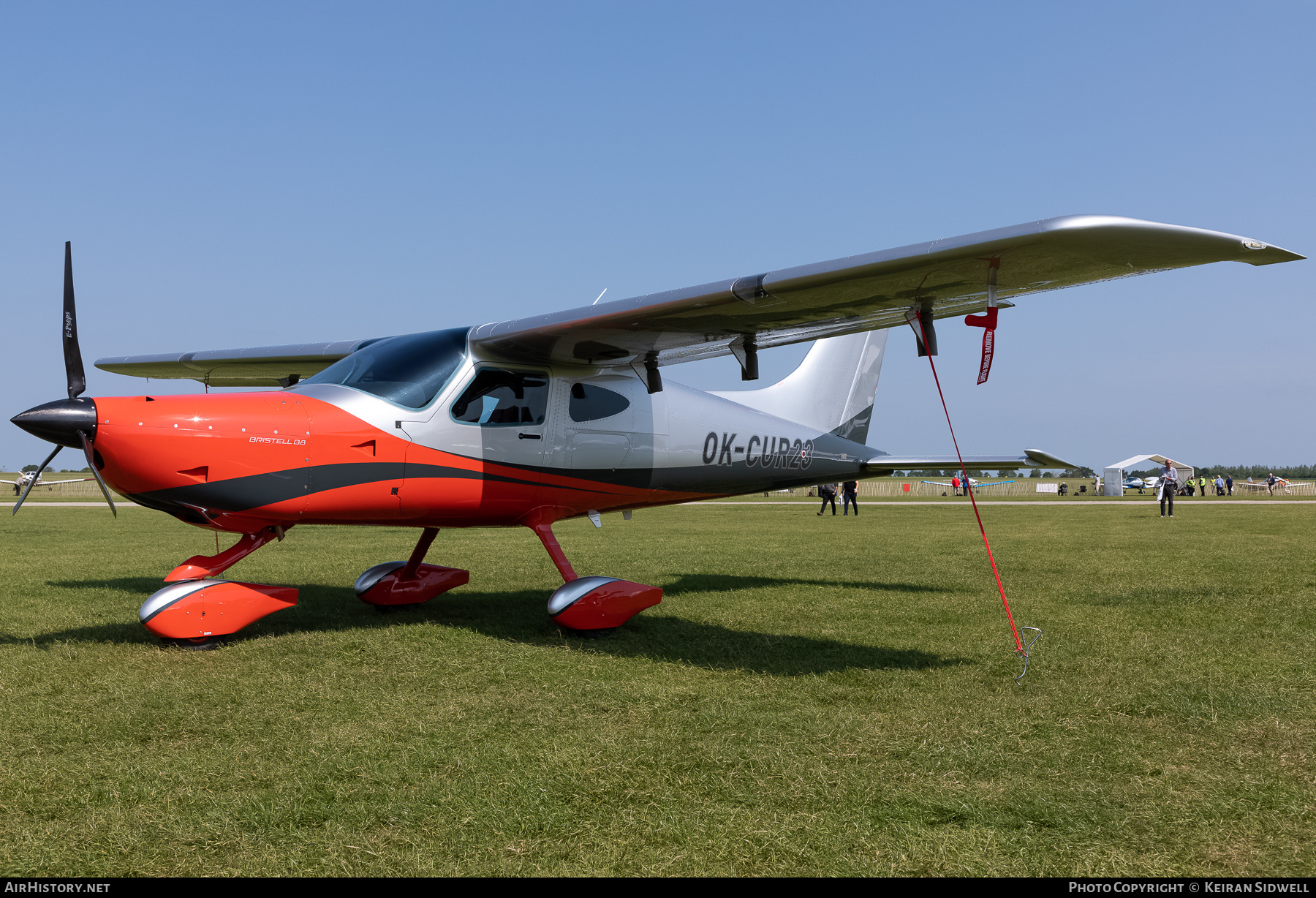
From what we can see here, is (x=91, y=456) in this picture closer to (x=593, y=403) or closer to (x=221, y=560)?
(x=221, y=560)

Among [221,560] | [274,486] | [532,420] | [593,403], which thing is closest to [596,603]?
[532,420]

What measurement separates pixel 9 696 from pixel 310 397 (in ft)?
9.50

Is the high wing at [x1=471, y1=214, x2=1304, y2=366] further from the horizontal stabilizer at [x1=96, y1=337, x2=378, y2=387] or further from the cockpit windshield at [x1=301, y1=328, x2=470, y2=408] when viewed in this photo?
the horizontal stabilizer at [x1=96, y1=337, x2=378, y2=387]

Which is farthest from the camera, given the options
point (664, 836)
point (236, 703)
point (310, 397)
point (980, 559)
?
point (980, 559)

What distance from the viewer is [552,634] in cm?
762

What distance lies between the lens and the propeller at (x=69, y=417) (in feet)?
19.1

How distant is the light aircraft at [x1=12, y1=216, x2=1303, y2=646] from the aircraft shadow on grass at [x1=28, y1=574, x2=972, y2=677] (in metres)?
0.34

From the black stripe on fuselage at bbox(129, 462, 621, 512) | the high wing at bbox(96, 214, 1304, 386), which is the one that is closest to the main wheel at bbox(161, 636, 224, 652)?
the black stripe on fuselage at bbox(129, 462, 621, 512)

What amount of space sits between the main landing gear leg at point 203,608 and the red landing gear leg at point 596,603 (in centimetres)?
229

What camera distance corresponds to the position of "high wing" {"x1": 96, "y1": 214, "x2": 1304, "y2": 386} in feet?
16.1

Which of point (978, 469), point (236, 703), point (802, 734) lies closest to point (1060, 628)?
point (978, 469)

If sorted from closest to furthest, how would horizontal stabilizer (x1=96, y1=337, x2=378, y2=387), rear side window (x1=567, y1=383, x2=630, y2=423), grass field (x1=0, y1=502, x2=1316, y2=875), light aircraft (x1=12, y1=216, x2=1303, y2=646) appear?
grass field (x1=0, y1=502, x2=1316, y2=875)
light aircraft (x1=12, y1=216, x2=1303, y2=646)
rear side window (x1=567, y1=383, x2=630, y2=423)
horizontal stabilizer (x1=96, y1=337, x2=378, y2=387)

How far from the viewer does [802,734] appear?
4520 mm
